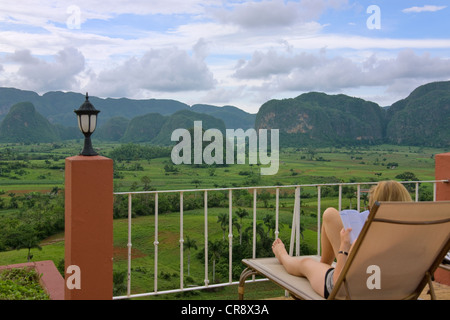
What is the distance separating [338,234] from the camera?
7.57 feet

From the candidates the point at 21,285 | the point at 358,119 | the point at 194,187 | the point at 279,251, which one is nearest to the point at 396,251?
the point at 279,251

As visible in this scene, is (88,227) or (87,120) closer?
(88,227)

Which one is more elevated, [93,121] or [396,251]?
[93,121]

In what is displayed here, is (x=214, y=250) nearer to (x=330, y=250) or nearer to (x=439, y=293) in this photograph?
(x=439, y=293)

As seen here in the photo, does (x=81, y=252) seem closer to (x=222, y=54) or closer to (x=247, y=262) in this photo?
(x=247, y=262)

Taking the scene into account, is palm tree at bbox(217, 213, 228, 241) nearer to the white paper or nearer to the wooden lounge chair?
the white paper

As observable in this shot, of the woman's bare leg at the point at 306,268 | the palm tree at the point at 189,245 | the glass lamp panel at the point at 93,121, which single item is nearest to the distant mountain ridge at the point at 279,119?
the palm tree at the point at 189,245

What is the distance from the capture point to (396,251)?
1864mm

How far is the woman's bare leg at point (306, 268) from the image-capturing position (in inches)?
81.5

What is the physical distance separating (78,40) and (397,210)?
2024 inches

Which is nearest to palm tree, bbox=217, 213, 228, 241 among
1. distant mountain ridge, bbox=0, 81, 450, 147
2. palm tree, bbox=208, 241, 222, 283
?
palm tree, bbox=208, 241, 222, 283

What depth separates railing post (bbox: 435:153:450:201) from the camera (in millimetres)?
3641

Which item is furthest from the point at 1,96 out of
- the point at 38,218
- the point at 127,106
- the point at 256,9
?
the point at 256,9

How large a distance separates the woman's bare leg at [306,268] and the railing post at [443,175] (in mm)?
1993
